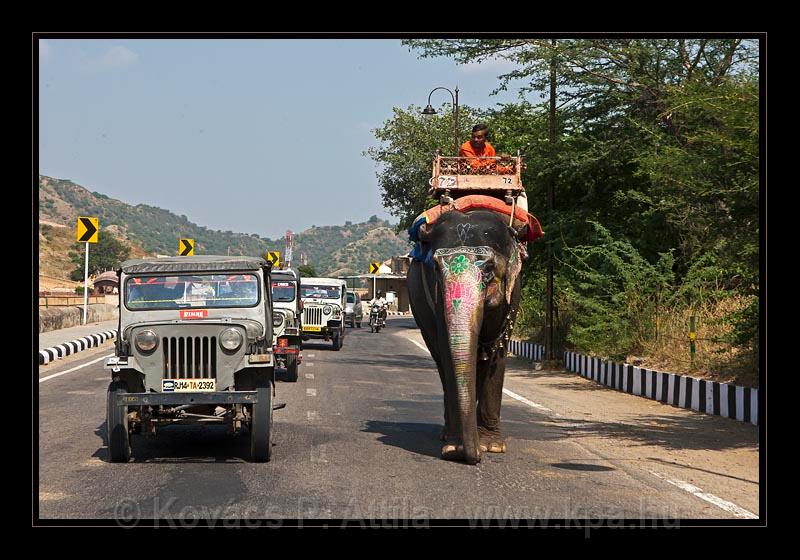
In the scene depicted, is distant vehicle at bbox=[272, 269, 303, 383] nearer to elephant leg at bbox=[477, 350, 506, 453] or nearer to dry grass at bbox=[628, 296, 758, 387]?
elephant leg at bbox=[477, 350, 506, 453]

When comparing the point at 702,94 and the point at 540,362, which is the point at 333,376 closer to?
the point at 540,362

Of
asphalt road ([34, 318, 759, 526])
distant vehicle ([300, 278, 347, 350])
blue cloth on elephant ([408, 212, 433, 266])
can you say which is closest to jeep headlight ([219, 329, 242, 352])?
asphalt road ([34, 318, 759, 526])

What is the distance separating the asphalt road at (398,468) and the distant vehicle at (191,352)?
1.57 ft

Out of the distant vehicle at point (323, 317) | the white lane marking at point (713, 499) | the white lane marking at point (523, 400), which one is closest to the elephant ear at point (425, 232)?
the white lane marking at point (713, 499)

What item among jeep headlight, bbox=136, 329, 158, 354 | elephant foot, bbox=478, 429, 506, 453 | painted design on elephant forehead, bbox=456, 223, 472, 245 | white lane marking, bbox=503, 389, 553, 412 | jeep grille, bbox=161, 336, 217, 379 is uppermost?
painted design on elephant forehead, bbox=456, 223, 472, 245

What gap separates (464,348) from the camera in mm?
11188

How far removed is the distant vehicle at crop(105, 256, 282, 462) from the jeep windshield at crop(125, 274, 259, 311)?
0.04ft

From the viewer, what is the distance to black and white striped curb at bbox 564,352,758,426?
16.5 m

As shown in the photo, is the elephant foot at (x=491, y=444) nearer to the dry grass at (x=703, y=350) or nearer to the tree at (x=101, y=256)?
the dry grass at (x=703, y=350)

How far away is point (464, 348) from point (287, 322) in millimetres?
12025

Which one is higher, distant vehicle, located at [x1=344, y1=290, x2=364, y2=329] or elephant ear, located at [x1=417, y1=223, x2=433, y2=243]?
elephant ear, located at [x1=417, y1=223, x2=433, y2=243]

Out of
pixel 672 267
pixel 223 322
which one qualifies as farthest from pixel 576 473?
pixel 672 267

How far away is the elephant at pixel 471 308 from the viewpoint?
11.2 m

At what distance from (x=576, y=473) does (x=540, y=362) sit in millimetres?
19068
